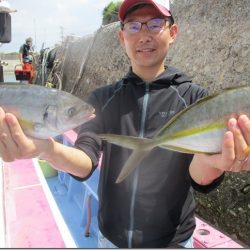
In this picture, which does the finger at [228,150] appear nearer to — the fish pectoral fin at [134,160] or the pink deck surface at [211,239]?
the fish pectoral fin at [134,160]

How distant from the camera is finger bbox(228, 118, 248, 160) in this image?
1.45 metres

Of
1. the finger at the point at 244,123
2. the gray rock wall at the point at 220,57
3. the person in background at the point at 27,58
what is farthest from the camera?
the person in background at the point at 27,58

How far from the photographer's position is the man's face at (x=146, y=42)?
2.03m

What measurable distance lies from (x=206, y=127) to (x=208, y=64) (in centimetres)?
425

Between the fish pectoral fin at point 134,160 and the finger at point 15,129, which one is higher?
the finger at point 15,129

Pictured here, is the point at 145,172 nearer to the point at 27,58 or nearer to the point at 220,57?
the point at 220,57

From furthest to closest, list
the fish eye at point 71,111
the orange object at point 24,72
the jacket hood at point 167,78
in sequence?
the orange object at point 24,72, the jacket hood at point 167,78, the fish eye at point 71,111

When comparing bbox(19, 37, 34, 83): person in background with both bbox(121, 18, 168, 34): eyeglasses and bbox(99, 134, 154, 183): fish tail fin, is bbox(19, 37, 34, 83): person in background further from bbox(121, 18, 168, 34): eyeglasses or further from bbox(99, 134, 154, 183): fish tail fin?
bbox(99, 134, 154, 183): fish tail fin

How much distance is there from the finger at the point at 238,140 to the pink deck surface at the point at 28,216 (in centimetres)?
181

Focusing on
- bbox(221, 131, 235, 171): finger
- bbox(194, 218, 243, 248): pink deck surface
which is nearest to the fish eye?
bbox(221, 131, 235, 171): finger

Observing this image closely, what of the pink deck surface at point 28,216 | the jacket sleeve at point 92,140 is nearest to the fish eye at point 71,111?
the jacket sleeve at point 92,140

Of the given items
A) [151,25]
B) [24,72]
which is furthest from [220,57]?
[24,72]

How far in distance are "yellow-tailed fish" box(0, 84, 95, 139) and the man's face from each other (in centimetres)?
63

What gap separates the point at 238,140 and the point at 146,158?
63 cm
